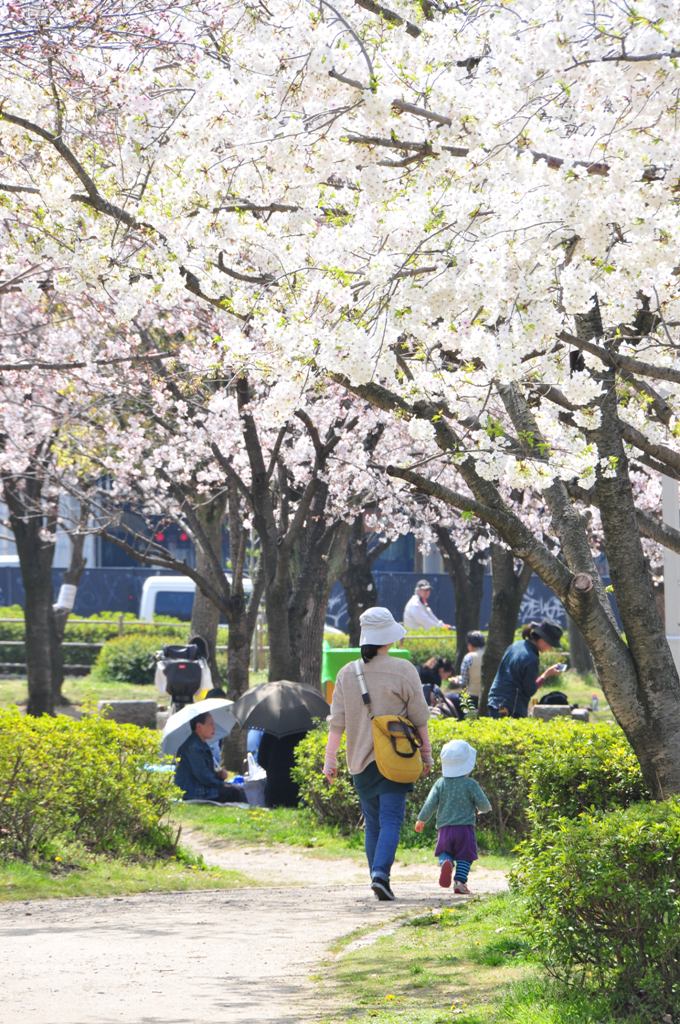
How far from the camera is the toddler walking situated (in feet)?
27.5

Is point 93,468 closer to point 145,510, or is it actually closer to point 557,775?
point 145,510

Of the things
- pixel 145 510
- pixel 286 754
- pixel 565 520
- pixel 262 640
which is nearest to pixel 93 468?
pixel 145 510

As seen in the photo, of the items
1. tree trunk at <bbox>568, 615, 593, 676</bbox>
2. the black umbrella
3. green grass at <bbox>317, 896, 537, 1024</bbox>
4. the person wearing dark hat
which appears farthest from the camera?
tree trunk at <bbox>568, 615, 593, 676</bbox>

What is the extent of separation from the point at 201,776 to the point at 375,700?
4.49 m

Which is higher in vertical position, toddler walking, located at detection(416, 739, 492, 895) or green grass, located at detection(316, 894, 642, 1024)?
toddler walking, located at detection(416, 739, 492, 895)

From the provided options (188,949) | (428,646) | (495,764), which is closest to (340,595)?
(428,646)

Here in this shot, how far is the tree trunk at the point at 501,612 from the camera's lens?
17578 millimetres

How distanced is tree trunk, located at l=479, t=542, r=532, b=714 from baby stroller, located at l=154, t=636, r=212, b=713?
3279 millimetres

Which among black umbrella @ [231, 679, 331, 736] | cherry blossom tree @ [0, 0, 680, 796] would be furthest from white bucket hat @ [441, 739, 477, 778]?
black umbrella @ [231, 679, 331, 736]

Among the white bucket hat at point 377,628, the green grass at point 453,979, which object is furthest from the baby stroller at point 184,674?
the green grass at point 453,979

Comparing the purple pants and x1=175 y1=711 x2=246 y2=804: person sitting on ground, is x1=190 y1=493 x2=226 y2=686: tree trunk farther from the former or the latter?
the purple pants

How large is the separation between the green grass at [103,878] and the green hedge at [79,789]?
17 cm

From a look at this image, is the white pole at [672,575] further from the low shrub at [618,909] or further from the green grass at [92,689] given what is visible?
the green grass at [92,689]

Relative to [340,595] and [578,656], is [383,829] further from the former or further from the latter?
[340,595]
